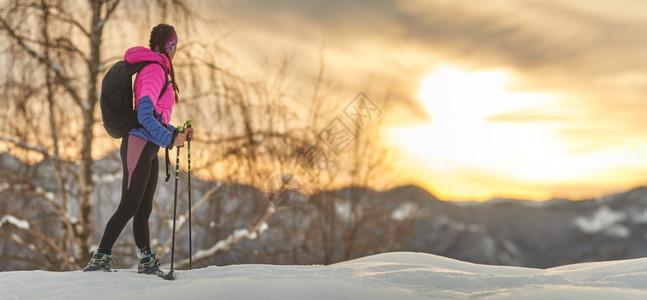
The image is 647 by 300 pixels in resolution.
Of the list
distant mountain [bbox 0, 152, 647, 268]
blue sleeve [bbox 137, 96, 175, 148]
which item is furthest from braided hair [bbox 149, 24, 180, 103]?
distant mountain [bbox 0, 152, 647, 268]

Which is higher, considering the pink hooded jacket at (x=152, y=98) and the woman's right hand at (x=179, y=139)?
the pink hooded jacket at (x=152, y=98)

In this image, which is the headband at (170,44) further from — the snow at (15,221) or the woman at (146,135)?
the snow at (15,221)

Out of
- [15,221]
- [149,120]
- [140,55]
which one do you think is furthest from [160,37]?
[15,221]

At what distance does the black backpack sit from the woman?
0.05 metres

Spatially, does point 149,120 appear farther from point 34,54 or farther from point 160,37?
point 34,54

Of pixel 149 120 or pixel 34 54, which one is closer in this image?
pixel 149 120

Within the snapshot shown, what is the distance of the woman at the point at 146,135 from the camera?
405cm

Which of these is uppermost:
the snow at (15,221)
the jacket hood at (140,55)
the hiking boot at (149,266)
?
the jacket hood at (140,55)

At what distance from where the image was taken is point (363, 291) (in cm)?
346

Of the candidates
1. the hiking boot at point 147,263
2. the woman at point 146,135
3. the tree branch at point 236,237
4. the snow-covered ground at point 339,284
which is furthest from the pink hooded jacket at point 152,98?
the tree branch at point 236,237

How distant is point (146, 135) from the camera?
412 cm

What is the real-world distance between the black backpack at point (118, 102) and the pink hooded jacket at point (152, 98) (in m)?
0.05

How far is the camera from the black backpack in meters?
4.07

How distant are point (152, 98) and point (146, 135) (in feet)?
0.86
